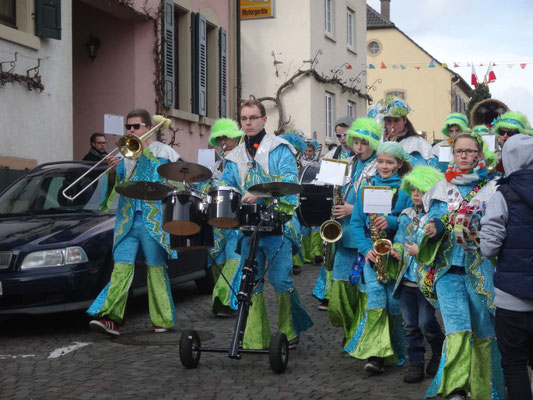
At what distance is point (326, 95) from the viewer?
87.8 ft

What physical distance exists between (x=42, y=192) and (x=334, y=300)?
352 centimetres

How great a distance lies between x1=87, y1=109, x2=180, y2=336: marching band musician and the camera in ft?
25.3

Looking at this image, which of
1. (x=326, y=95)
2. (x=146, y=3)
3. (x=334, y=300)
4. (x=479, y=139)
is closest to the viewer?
(x=479, y=139)

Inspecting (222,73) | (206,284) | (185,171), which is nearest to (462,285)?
(185,171)

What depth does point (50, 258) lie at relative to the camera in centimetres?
753

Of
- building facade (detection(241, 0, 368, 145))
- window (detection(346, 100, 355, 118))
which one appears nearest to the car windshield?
building facade (detection(241, 0, 368, 145))

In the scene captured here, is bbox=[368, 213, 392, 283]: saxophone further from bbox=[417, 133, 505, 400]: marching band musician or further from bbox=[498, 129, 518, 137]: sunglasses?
bbox=[498, 129, 518, 137]: sunglasses

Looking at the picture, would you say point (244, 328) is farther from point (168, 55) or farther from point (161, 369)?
point (168, 55)

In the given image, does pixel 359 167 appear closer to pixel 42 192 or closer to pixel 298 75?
pixel 42 192

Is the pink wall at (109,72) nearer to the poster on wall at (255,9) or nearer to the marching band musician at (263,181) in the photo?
the poster on wall at (255,9)

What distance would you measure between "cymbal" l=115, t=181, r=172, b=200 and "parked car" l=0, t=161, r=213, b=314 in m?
0.93

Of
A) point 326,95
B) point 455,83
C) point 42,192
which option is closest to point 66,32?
point 42,192

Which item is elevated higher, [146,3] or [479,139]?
[146,3]

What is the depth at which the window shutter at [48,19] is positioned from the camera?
12789 millimetres
